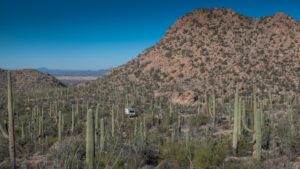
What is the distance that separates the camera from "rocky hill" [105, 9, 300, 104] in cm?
4419

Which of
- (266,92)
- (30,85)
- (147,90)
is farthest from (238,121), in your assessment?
(30,85)

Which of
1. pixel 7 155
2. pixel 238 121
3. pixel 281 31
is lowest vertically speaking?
pixel 7 155

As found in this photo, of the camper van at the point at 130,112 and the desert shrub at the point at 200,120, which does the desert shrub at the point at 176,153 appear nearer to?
the desert shrub at the point at 200,120

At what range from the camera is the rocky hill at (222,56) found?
44188 mm

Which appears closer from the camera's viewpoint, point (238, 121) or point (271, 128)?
point (238, 121)

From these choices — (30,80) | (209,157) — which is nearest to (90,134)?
(209,157)

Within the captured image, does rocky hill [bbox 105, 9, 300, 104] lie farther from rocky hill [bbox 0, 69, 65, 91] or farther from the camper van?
rocky hill [bbox 0, 69, 65, 91]

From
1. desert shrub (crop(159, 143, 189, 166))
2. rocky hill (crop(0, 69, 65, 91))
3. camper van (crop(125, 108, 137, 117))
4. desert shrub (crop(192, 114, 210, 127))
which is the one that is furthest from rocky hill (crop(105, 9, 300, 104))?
rocky hill (crop(0, 69, 65, 91))

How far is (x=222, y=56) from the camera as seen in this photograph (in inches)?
2013

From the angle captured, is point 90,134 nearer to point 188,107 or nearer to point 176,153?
point 176,153

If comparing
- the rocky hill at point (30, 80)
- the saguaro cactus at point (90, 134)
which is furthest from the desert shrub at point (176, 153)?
the rocky hill at point (30, 80)

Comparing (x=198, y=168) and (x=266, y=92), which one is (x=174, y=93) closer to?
(x=266, y=92)

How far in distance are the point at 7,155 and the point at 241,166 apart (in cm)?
1260

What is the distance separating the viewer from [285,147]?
16.8 metres
